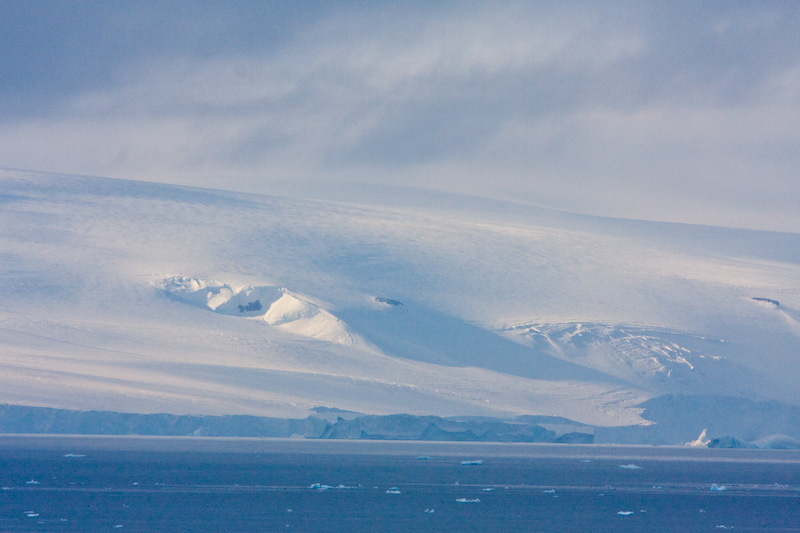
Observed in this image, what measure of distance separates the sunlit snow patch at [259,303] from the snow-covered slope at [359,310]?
11 centimetres

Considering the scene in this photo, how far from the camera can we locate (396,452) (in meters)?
48.9

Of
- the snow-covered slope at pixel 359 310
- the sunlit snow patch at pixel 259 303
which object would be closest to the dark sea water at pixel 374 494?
the snow-covered slope at pixel 359 310

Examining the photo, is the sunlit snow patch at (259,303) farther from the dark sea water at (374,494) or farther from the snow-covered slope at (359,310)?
the dark sea water at (374,494)

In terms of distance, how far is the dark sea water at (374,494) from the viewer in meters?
20.3

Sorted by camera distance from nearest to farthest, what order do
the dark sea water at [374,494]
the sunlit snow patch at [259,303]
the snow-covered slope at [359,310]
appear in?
1. the dark sea water at [374,494]
2. the snow-covered slope at [359,310]
3. the sunlit snow patch at [259,303]

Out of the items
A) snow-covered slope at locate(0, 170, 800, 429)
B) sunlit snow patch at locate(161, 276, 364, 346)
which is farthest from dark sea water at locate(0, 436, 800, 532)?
sunlit snow patch at locate(161, 276, 364, 346)

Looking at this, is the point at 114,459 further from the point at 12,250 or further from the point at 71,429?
the point at 12,250

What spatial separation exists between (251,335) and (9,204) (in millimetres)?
23402

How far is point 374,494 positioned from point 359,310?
3988 cm

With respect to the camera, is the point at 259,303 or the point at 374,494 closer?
the point at 374,494

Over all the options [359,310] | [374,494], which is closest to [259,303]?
[359,310]

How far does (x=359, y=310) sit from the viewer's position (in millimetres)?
65438

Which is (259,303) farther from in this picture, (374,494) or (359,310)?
(374,494)

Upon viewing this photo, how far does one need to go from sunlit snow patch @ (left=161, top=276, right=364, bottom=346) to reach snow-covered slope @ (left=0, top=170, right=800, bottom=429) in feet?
0.35
